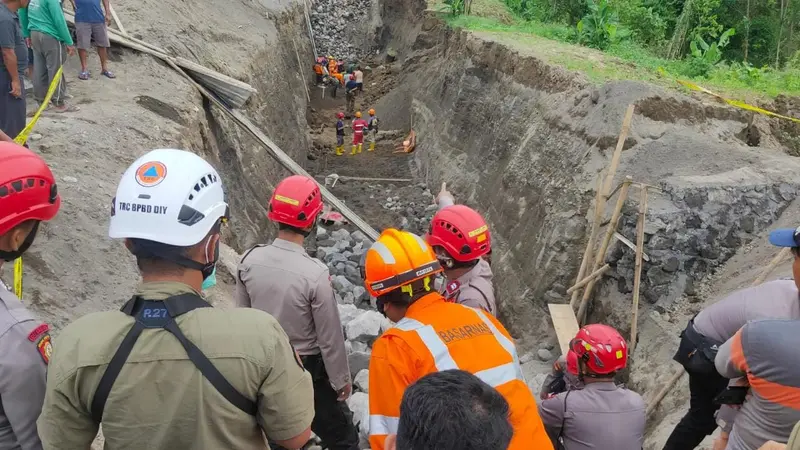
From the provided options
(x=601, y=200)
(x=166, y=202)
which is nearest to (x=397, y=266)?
(x=166, y=202)

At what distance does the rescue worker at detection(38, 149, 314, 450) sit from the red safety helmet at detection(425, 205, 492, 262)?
1.59m

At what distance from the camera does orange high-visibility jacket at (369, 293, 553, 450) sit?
7.09 feet

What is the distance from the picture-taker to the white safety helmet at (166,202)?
184 centimetres

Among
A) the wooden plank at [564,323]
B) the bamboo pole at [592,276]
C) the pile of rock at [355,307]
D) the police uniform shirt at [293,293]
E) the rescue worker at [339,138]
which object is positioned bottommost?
the rescue worker at [339,138]

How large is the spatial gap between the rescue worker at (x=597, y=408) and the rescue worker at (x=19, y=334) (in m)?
2.59

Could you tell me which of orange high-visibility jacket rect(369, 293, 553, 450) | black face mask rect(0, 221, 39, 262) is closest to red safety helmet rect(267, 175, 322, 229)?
orange high-visibility jacket rect(369, 293, 553, 450)

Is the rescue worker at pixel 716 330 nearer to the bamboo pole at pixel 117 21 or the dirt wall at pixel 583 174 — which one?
the dirt wall at pixel 583 174

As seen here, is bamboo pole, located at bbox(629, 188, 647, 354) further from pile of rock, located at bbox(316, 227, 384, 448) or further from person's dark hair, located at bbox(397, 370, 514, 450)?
person's dark hair, located at bbox(397, 370, 514, 450)

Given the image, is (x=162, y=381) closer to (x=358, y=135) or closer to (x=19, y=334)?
(x=19, y=334)

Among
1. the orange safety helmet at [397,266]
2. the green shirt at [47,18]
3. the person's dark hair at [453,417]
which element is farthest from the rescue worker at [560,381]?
the green shirt at [47,18]

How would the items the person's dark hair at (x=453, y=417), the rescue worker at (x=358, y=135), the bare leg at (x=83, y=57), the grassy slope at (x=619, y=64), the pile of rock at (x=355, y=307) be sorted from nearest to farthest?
the person's dark hair at (x=453, y=417) → the pile of rock at (x=355, y=307) → the bare leg at (x=83, y=57) → the grassy slope at (x=619, y=64) → the rescue worker at (x=358, y=135)

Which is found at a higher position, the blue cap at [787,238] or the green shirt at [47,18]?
the blue cap at [787,238]

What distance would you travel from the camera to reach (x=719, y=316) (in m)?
3.36

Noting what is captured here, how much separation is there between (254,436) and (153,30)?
9966 mm
